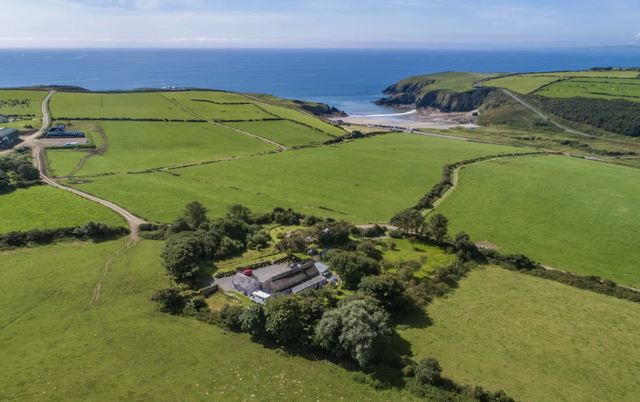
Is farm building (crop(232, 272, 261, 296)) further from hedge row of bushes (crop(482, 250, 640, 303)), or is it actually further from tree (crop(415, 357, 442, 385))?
hedge row of bushes (crop(482, 250, 640, 303))

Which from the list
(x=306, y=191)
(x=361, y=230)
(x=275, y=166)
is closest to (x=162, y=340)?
(x=361, y=230)

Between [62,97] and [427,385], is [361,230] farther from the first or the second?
[62,97]


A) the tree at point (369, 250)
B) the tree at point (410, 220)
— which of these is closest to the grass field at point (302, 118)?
the tree at point (410, 220)

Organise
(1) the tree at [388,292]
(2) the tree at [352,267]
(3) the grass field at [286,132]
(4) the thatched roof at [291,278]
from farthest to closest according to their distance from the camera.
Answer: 1. (3) the grass field at [286,132]
2. (2) the tree at [352,267]
3. (4) the thatched roof at [291,278]
4. (1) the tree at [388,292]

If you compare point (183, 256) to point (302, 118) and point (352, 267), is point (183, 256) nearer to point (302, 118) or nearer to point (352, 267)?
point (352, 267)

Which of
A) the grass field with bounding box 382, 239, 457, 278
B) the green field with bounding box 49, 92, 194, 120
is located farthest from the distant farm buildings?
the grass field with bounding box 382, 239, 457, 278

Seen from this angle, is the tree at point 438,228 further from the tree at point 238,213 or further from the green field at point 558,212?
the tree at point 238,213
